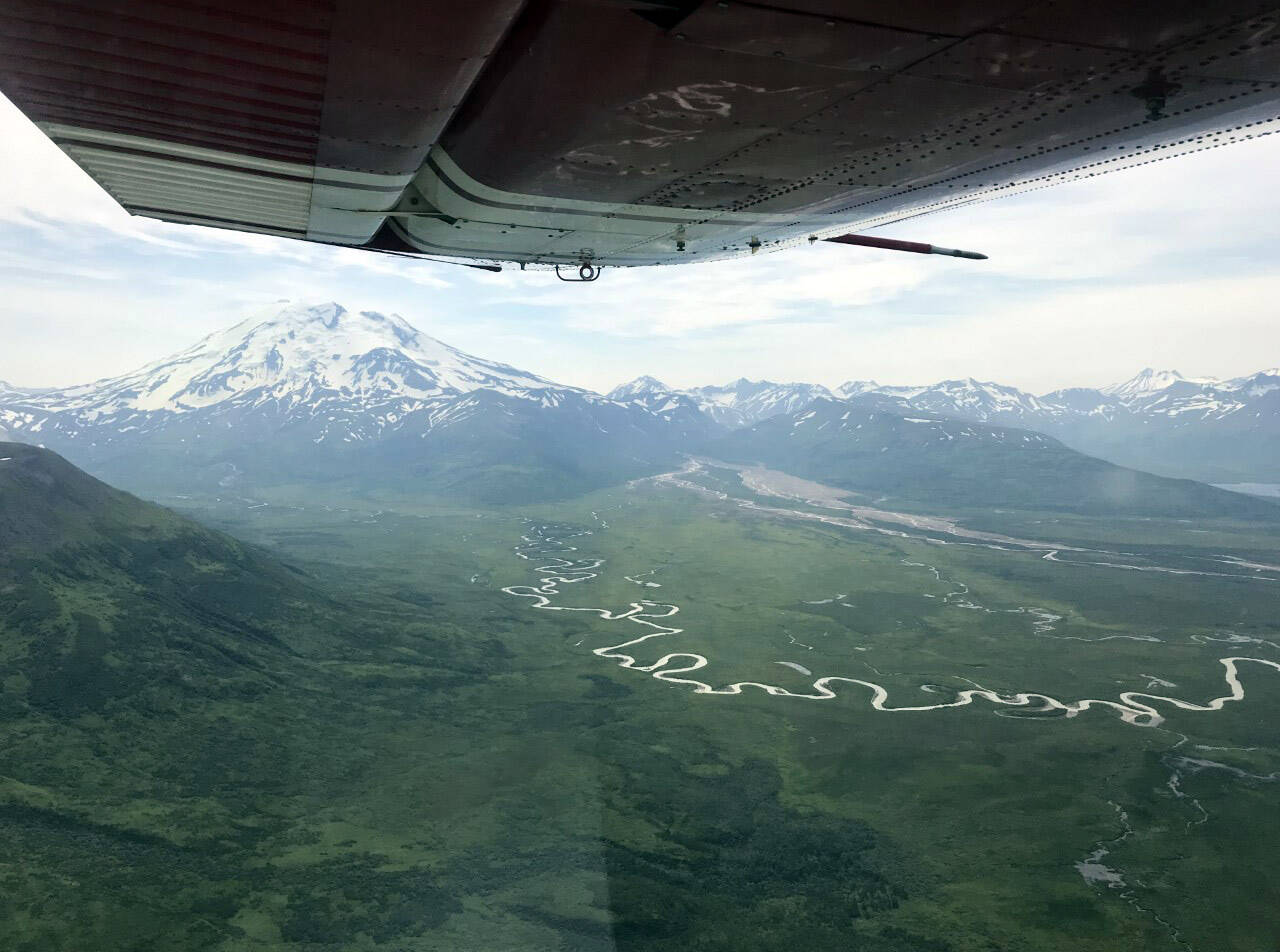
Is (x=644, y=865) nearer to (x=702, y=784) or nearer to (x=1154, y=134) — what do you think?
(x=702, y=784)

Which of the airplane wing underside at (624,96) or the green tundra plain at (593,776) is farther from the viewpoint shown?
the green tundra plain at (593,776)

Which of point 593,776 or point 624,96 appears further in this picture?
point 593,776

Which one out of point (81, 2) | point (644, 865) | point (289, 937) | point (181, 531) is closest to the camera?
point (81, 2)

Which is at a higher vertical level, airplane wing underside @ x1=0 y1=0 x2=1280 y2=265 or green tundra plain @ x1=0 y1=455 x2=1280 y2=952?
airplane wing underside @ x1=0 y1=0 x2=1280 y2=265

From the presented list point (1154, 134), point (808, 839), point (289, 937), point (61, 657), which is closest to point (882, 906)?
point (808, 839)

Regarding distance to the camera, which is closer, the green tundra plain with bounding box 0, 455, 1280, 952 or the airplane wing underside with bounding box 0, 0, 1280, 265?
the airplane wing underside with bounding box 0, 0, 1280, 265

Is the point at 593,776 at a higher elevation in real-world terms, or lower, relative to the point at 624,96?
lower

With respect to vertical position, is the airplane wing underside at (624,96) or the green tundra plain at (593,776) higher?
the airplane wing underside at (624,96)

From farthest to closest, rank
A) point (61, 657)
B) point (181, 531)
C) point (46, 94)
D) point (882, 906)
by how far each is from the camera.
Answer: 1. point (181, 531)
2. point (61, 657)
3. point (882, 906)
4. point (46, 94)
